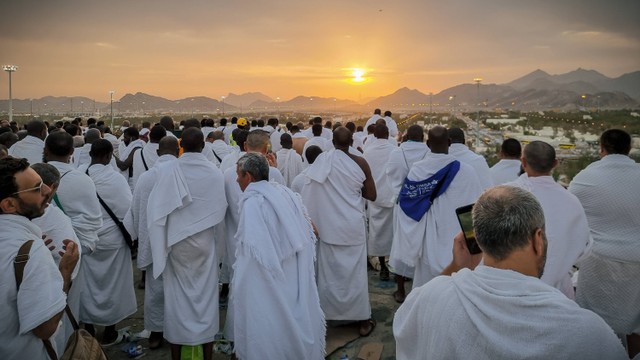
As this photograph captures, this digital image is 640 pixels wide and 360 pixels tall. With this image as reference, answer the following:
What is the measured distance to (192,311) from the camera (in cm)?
429

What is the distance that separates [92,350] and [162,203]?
173 centimetres

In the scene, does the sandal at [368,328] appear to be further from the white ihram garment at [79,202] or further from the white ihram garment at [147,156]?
the white ihram garment at [147,156]

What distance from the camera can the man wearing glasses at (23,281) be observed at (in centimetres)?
233

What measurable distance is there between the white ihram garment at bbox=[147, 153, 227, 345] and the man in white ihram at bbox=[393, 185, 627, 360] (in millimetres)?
2912

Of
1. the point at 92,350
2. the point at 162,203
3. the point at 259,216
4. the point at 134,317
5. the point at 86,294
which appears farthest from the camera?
the point at 134,317

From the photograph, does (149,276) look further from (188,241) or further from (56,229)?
(56,229)

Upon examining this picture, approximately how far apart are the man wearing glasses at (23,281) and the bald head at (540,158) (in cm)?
375

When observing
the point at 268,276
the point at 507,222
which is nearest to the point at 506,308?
the point at 507,222

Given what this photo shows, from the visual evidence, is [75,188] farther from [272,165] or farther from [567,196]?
[567,196]

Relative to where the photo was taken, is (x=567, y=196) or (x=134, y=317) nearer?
(x=567, y=196)

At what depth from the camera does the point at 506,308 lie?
1.54 meters

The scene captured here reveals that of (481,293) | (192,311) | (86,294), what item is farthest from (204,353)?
(481,293)

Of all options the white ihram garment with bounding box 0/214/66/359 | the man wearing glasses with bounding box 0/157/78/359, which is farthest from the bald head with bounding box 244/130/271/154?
the white ihram garment with bounding box 0/214/66/359

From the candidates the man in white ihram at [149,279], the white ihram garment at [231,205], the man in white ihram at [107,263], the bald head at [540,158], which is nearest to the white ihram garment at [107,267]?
the man in white ihram at [107,263]
